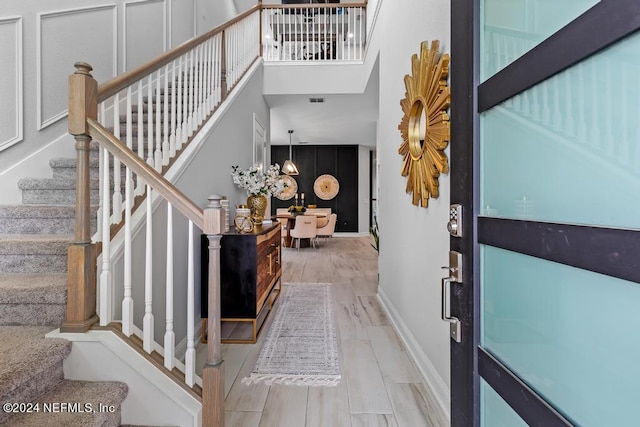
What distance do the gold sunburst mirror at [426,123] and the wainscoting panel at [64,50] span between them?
9.55 feet

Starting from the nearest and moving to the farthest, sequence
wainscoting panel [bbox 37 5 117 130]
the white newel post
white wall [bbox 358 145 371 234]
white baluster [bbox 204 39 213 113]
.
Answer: the white newel post < wainscoting panel [bbox 37 5 117 130] < white baluster [bbox 204 39 213 113] < white wall [bbox 358 145 371 234]

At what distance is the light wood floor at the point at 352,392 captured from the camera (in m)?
1.71

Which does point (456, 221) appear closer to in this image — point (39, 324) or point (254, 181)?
point (39, 324)

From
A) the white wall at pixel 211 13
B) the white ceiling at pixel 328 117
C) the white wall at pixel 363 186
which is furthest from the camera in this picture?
the white wall at pixel 363 186

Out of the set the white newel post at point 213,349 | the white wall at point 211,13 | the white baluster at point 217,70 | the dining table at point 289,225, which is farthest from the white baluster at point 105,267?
the dining table at point 289,225

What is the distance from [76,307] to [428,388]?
1.93m

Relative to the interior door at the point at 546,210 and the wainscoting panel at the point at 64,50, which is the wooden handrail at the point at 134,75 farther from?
the interior door at the point at 546,210

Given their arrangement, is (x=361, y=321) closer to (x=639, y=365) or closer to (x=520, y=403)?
(x=520, y=403)

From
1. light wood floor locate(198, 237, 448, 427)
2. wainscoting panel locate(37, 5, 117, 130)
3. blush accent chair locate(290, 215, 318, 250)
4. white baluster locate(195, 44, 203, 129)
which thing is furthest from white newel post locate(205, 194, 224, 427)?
blush accent chair locate(290, 215, 318, 250)

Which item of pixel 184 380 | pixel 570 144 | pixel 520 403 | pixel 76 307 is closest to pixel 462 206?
pixel 570 144

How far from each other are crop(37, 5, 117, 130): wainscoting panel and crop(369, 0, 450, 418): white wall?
284 centimetres

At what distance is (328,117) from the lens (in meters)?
7.23

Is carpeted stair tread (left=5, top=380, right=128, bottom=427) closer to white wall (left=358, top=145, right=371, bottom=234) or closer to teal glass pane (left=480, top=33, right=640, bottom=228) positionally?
teal glass pane (left=480, top=33, right=640, bottom=228)

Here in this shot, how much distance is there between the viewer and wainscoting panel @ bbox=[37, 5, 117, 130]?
8.73 feet
